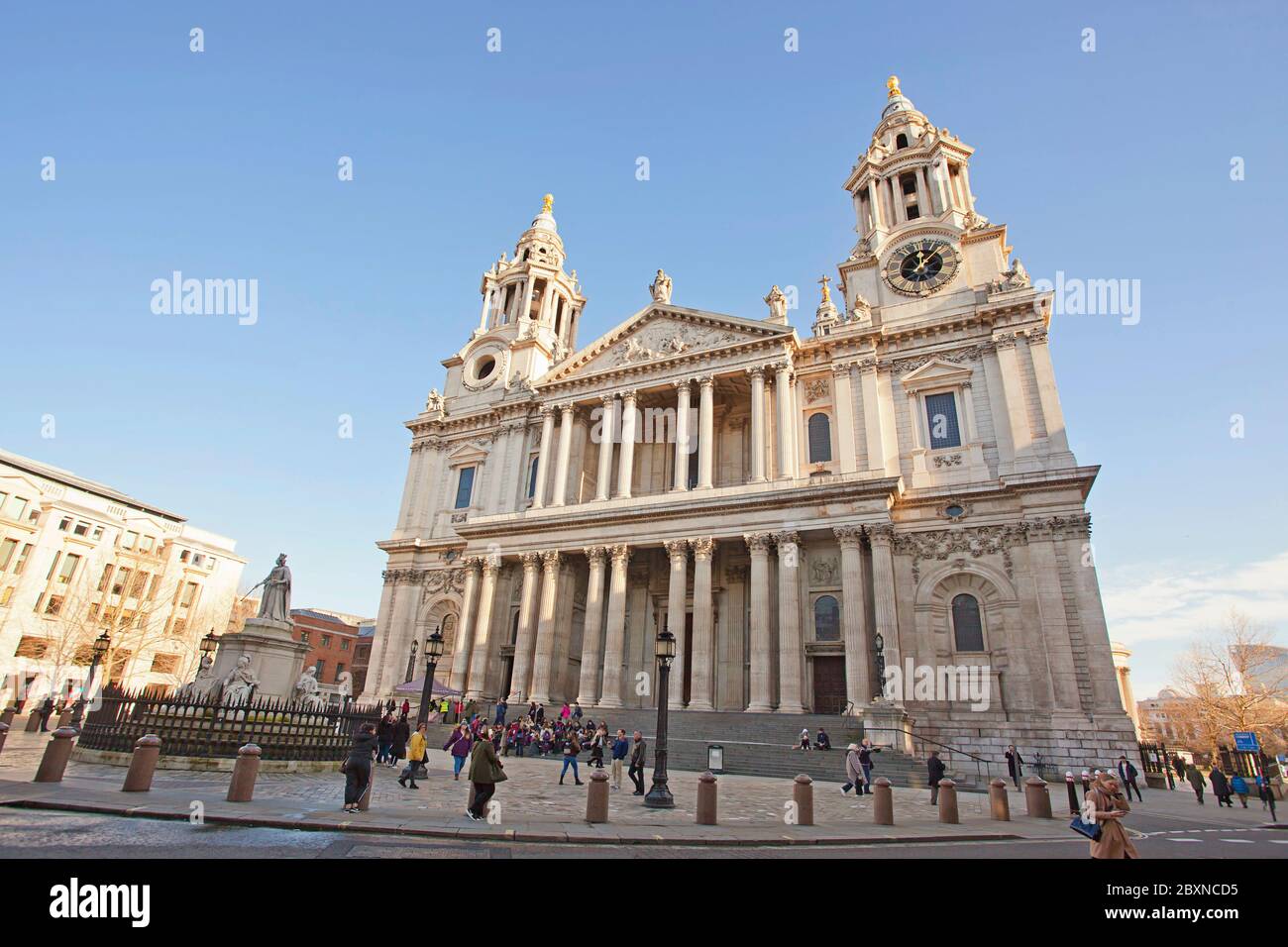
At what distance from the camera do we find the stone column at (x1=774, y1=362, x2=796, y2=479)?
32128 mm

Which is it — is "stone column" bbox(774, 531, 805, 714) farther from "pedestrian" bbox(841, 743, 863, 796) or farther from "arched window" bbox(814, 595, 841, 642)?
"pedestrian" bbox(841, 743, 863, 796)

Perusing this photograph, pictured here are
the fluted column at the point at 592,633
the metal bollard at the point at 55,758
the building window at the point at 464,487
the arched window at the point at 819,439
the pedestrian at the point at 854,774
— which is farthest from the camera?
the building window at the point at 464,487

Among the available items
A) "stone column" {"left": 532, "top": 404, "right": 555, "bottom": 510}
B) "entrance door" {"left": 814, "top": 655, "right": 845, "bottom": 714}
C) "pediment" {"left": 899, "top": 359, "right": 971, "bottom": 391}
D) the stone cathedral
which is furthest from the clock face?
"stone column" {"left": 532, "top": 404, "right": 555, "bottom": 510}

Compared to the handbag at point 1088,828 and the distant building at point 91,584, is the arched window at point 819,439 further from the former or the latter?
the distant building at point 91,584

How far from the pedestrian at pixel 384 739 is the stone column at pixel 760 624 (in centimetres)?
1396

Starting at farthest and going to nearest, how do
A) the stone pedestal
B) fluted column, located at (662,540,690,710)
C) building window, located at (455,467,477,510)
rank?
building window, located at (455,467,477,510) → fluted column, located at (662,540,690,710) → the stone pedestal

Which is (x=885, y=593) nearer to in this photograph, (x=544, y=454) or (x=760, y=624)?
(x=760, y=624)

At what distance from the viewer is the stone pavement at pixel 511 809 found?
31.1ft

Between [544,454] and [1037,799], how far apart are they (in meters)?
29.3

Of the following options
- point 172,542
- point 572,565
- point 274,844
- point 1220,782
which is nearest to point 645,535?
point 572,565

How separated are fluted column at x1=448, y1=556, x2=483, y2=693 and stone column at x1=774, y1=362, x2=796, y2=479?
55.8 feet

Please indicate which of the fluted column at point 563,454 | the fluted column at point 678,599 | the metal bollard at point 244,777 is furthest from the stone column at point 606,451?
the metal bollard at point 244,777

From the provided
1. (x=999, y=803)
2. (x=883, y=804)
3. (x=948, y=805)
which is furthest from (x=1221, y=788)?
(x=883, y=804)

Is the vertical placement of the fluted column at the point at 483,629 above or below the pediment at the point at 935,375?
below
